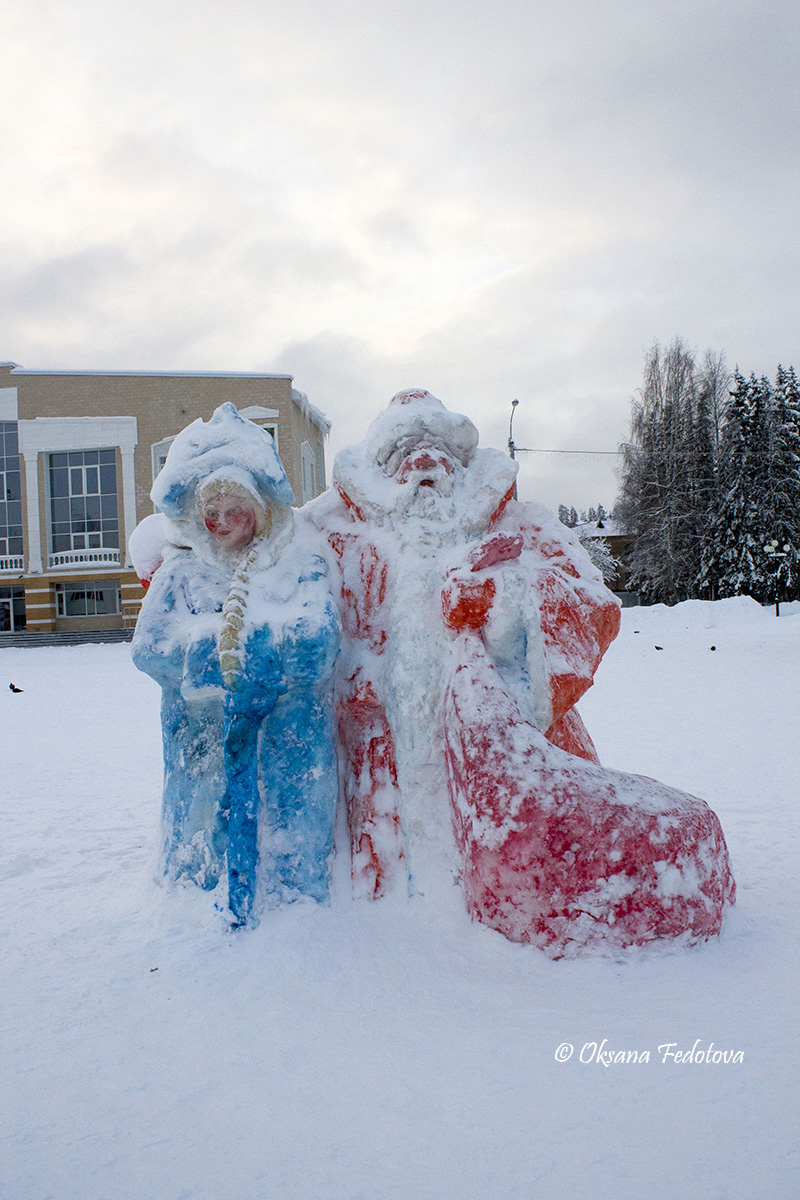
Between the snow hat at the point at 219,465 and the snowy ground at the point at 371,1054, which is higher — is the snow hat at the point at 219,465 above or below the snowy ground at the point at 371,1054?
above

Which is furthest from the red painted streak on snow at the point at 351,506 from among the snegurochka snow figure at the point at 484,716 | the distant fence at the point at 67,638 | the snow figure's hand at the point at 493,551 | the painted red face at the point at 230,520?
the distant fence at the point at 67,638

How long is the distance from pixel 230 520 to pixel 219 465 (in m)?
0.17

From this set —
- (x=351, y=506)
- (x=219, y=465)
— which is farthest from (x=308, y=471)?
(x=219, y=465)

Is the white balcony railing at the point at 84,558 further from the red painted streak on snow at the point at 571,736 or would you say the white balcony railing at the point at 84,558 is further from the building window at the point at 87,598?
the red painted streak on snow at the point at 571,736

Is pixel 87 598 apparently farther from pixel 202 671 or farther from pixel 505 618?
pixel 505 618

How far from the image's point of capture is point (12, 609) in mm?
22562

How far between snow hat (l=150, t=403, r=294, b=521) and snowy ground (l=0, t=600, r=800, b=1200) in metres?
1.14

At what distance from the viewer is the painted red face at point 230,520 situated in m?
2.47

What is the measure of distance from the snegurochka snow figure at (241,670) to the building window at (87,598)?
2066cm

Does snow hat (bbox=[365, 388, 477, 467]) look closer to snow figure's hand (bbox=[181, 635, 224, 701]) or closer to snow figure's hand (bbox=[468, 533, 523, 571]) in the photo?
snow figure's hand (bbox=[468, 533, 523, 571])

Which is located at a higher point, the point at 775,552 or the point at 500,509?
the point at 500,509

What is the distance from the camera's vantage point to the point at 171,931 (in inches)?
89.7

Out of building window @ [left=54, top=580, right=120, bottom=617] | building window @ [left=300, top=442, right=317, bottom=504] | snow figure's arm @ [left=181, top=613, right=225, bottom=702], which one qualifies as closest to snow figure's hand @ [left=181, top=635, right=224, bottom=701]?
snow figure's arm @ [left=181, top=613, right=225, bottom=702]

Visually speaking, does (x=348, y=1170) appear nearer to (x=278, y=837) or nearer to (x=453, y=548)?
(x=278, y=837)
